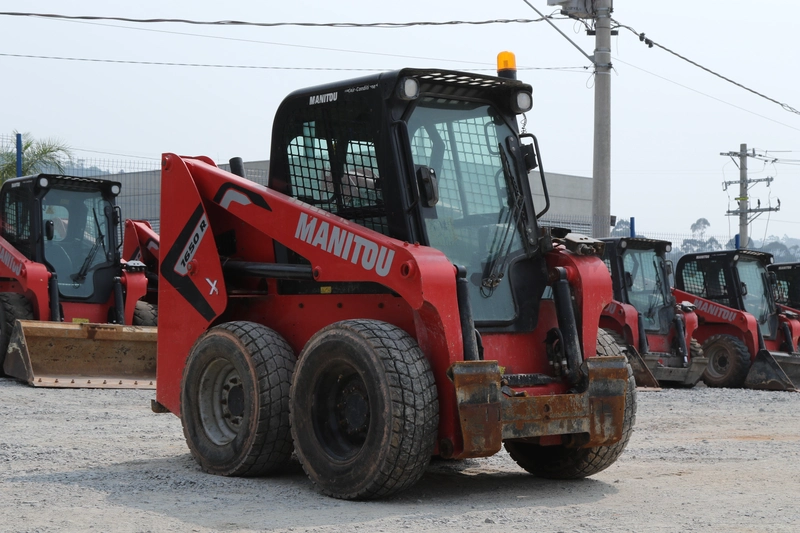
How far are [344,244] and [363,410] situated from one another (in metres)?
1.03

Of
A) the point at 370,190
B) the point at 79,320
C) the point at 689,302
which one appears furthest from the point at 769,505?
the point at 689,302

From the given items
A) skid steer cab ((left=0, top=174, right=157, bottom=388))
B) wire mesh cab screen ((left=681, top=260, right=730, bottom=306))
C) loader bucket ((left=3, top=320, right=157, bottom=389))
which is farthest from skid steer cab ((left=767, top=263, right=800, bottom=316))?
loader bucket ((left=3, top=320, right=157, bottom=389))

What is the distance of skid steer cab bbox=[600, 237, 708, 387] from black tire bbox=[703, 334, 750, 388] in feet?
2.60

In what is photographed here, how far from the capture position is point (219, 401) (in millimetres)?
7449

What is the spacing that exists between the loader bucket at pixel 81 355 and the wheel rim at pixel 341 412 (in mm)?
7086

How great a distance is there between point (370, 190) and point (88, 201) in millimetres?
9261

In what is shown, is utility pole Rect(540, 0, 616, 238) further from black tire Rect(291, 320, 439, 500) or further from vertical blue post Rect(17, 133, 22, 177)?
black tire Rect(291, 320, 439, 500)

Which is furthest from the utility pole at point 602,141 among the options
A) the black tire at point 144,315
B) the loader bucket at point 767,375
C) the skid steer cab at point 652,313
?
the black tire at point 144,315

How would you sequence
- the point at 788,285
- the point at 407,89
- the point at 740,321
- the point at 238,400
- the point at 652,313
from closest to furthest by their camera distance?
the point at 407,89
the point at 238,400
the point at 652,313
the point at 740,321
the point at 788,285

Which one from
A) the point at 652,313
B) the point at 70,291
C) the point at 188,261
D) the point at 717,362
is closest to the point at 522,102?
the point at 188,261

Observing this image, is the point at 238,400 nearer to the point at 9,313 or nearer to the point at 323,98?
the point at 323,98

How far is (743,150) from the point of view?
47.9 m

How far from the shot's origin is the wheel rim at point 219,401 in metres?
7.32

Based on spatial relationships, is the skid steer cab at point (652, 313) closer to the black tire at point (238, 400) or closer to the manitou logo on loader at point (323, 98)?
the manitou logo on loader at point (323, 98)
